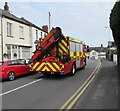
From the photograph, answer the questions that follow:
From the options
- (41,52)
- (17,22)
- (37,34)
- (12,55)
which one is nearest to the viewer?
(41,52)

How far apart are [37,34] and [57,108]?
23.1 metres

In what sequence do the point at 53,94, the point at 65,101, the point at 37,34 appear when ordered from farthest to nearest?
the point at 37,34 → the point at 53,94 → the point at 65,101

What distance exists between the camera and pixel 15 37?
20.1m

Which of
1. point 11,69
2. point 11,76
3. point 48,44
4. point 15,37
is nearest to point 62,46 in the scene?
point 48,44

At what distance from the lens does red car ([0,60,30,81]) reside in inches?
370

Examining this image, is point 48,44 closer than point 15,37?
Yes

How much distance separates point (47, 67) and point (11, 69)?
2371 mm

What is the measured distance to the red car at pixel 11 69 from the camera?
939 cm

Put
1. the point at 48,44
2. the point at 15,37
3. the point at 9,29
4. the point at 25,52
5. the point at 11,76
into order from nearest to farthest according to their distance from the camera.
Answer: the point at 11,76 < the point at 48,44 < the point at 9,29 < the point at 15,37 < the point at 25,52

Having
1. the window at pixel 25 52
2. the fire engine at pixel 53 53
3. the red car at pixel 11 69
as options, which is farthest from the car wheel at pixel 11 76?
the window at pixel 25 52

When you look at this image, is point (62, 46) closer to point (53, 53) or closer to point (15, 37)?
point (53, 53)

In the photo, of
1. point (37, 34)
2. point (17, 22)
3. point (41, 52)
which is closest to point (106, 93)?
point (41, 52)

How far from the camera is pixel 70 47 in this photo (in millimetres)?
11000

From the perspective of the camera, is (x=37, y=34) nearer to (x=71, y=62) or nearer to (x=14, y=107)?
(x=71, y=62)
